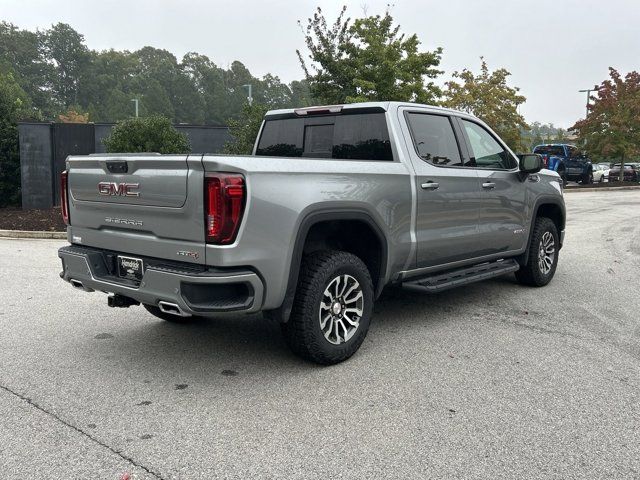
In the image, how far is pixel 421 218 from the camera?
4.85 metres

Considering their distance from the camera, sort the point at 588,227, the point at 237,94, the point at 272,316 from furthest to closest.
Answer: the point at 237,94, the point at 588,227, the point at 272,316

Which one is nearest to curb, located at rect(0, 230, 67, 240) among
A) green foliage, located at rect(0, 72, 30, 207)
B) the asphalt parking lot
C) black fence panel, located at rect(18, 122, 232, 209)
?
black fence panel, located at rect(18, 122, 232, 209)

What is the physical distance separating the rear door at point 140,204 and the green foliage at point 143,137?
8.72 m

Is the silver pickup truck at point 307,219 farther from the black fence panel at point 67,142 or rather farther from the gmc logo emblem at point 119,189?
the black fence panel at point 67,142

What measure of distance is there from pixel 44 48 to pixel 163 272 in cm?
13213

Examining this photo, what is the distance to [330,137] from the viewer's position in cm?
519

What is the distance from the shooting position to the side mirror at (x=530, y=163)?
5.91 meters

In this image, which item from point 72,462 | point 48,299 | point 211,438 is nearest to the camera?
point 72,462

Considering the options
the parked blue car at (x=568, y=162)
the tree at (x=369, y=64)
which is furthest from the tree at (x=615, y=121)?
the tree at (x=369, y=64)

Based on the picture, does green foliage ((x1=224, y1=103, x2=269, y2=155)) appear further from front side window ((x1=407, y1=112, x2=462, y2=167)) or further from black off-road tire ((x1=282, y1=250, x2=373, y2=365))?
black off-road tire ((x1=282, y1=250, x2=373, y2=365))

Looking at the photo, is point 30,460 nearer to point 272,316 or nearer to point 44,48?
point 272,316

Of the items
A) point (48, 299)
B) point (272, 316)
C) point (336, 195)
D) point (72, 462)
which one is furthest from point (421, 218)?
point (48, 299)

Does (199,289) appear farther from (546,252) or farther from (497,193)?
(546,252)

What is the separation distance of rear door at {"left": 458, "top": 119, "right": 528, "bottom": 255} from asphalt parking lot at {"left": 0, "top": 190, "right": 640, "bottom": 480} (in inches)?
28.0
